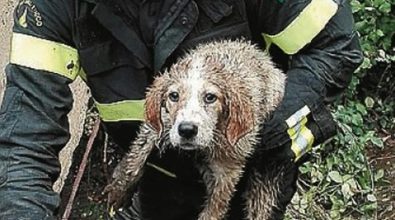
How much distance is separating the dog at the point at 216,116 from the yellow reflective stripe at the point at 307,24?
99mm

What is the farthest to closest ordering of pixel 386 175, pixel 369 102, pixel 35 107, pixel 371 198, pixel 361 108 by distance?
pixel 369 102 → pixel 361 108 → pixel 386 175 → pixel 371 198 → pixel 35 107

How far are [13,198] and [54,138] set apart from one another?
0.82 feet

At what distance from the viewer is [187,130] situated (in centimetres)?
318

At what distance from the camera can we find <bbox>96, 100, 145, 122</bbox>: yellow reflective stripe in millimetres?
3682

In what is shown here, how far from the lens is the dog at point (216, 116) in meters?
3.24

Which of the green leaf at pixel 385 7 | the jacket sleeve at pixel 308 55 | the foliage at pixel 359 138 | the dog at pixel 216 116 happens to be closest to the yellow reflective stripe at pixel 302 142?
the jacket sleeve at pixel 308 55

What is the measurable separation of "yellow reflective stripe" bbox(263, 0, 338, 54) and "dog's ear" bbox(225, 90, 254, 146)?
431 mm

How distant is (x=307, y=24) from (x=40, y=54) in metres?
0.81

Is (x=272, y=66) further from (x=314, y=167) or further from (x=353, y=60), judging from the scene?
(x=314, y=167)

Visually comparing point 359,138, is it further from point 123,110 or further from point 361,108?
point 123,110

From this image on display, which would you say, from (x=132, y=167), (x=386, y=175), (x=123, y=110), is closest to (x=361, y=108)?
(x=386, y=175)

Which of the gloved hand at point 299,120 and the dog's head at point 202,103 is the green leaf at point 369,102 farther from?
the dog's head at point 202,103

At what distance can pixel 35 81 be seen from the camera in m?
3.46

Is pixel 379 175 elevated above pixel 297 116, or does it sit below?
below
